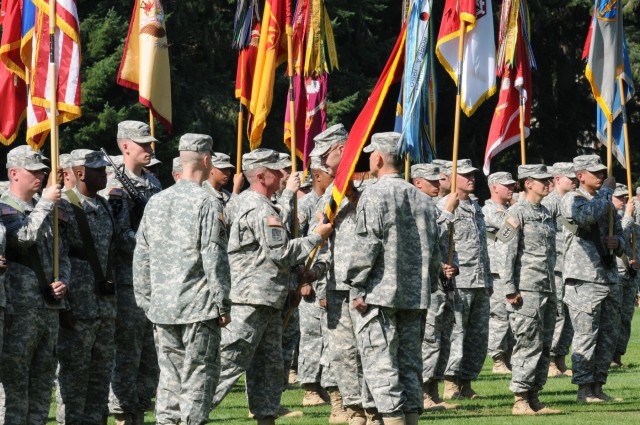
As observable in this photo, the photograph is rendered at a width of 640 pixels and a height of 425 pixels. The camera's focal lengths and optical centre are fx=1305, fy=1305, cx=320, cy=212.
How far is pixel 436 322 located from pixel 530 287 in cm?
114

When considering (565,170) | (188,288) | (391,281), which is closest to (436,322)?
(565,170)

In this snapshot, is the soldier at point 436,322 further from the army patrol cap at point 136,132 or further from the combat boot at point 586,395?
the army patrol cap at point 136,132

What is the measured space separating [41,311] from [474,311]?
6.56 m

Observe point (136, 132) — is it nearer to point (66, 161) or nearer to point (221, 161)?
point (66, 161)

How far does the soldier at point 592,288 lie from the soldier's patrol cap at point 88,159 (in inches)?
210

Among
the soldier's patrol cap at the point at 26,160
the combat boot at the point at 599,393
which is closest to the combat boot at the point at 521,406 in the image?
the combat boot at the point at 599,393

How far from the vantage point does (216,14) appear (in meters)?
33.4

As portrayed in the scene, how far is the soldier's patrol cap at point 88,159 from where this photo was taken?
1067cm

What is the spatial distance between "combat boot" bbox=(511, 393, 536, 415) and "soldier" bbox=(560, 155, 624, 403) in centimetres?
108

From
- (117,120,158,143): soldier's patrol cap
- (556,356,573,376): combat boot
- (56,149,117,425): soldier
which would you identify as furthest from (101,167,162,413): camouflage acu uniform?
(556,356,573,376): combat boot

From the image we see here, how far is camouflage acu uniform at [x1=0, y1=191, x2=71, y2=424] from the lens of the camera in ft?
31.8

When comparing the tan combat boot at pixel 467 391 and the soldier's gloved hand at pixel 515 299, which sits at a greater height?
the soldier's gloved hand at pixel 515 299

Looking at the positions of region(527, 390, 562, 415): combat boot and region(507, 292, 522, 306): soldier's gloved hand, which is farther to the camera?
region(507, 292, 522, 306): soldier's gloved hand

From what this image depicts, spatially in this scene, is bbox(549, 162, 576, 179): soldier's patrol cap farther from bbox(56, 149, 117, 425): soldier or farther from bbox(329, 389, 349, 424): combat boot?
bbox(56, 149, 117, 425): soldier
